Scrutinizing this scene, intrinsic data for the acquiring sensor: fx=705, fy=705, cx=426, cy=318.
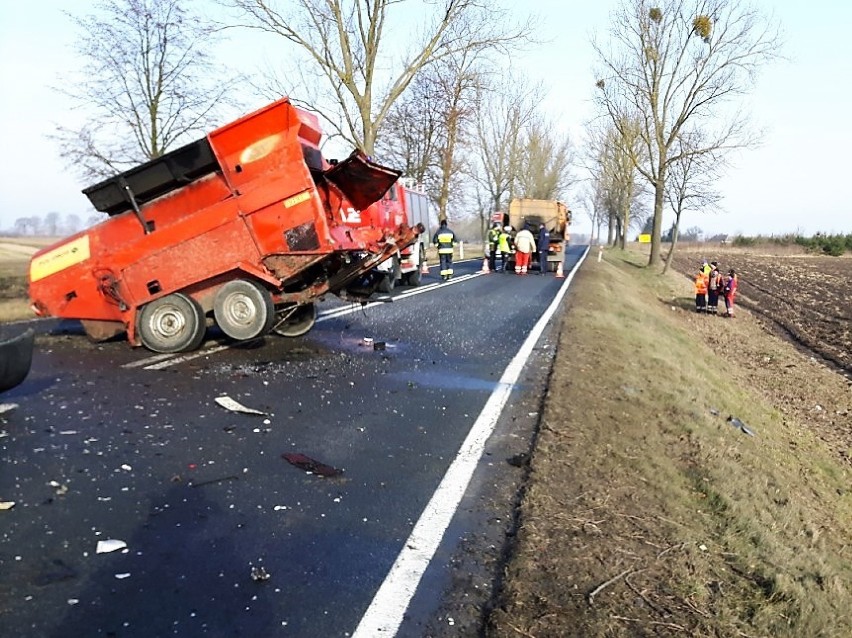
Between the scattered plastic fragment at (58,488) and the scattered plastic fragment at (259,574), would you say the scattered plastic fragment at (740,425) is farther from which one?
the scattered plastic fragment at (58,488)

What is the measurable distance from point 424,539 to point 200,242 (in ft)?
17.3

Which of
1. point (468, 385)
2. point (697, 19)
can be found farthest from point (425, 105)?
point (468, 385)

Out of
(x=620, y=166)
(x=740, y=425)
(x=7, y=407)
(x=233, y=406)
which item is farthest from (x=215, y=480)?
(x=620, y=166)

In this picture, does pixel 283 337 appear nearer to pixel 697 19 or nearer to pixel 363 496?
pixel 363 496

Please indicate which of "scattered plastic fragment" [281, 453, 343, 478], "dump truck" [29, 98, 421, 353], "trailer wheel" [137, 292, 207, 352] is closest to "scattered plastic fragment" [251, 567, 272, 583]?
"scattered plastic fragment" [281, 453, 343, 478]

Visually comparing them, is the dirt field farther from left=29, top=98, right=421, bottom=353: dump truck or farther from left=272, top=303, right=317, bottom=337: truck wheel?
left=29, top=98, right=421, bottom=353: dump truck

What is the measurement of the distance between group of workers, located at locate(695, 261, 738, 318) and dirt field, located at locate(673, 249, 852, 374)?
1.85m

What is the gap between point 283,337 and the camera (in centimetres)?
946

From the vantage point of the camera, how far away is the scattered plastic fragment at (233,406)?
5.73 meters

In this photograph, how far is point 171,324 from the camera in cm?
797

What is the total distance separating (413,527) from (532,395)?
3192 millimetres

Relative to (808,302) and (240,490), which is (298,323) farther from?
(808,302)

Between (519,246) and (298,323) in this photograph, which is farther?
(519,246)

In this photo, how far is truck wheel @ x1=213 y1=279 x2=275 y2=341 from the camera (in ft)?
26.4
